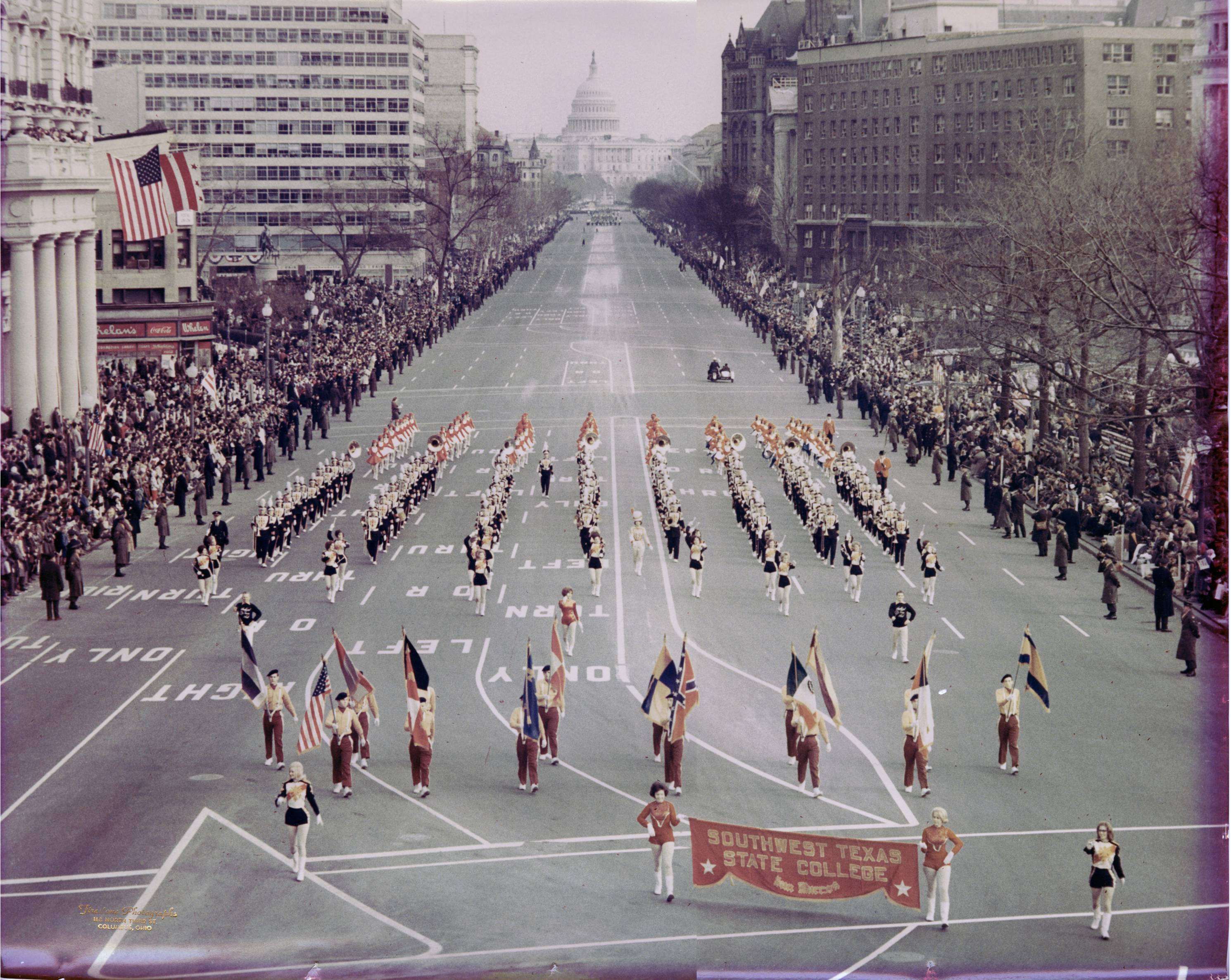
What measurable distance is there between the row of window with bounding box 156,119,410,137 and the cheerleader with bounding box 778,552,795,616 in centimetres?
12533

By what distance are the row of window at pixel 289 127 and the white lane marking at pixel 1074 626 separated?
12798 centimetres

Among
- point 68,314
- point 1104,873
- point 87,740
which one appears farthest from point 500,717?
point 68,314

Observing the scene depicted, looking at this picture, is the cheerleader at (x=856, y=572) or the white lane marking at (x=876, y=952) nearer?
the white lane marking at (x=876, y=952)

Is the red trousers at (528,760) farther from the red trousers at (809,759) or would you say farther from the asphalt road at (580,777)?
the red trousers at (809,759)

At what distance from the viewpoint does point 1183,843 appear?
81.0ft

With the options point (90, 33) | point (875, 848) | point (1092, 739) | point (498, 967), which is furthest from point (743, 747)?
point (90, 33)

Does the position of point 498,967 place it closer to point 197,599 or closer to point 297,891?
point 297,891

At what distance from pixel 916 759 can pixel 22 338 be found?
142 feet

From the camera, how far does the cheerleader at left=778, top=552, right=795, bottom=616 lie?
128 ft

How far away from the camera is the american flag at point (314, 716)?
27547 millimetres

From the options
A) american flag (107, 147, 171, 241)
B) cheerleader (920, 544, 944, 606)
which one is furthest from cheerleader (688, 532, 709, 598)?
american flag (107, 147, 171, 241)

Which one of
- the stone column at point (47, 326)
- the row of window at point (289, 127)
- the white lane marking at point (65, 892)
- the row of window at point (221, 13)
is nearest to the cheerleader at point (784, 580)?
the white lane marking at point (65, 892)

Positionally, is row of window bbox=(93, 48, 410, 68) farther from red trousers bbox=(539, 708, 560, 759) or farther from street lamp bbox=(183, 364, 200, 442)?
red trousers bbox=(539, 708, 560, 759)

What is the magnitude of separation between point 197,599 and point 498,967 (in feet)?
74.7
